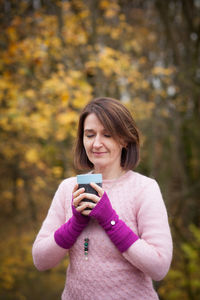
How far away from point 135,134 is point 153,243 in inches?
26.6

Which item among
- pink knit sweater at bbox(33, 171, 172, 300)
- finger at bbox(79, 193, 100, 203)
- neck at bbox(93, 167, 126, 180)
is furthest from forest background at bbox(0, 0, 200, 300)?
finger at bbox(79, 193, 100, 203)

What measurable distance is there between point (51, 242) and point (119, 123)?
0.80 metres

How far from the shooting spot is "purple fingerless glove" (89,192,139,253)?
4.40ft

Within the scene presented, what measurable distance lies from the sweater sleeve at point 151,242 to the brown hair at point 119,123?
1.05 ft

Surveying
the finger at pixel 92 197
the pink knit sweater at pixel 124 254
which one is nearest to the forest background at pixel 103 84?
the pink knit sweater at pixel 124 254

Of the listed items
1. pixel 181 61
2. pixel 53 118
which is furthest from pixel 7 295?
pixel 181 61

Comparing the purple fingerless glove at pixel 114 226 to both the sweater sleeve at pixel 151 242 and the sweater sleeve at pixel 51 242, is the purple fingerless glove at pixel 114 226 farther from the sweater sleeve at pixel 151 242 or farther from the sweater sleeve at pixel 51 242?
the sweater sleeve at pixel 51 242

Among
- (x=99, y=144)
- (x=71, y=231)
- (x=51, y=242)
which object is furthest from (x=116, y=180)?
(x=51, y=242)

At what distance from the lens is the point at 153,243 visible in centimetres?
136

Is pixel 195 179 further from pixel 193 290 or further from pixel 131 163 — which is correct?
pixel 131 163

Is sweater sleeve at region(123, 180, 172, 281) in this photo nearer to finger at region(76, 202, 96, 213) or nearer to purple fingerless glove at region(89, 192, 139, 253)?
purple fingerless glove at region(89, 192, 139, 253)

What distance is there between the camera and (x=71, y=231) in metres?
1.42

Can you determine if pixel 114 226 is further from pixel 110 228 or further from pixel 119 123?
pixel 119 123

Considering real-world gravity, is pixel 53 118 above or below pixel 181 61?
below
